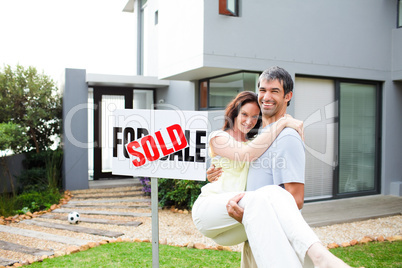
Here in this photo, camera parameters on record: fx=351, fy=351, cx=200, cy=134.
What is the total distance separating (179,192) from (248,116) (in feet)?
15.1

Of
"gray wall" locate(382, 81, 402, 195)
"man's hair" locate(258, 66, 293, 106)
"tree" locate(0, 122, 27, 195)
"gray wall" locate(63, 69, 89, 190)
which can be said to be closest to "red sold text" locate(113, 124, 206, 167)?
"man's hair" locate(258, 66, 293, 106)

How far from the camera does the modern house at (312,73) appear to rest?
6.14m

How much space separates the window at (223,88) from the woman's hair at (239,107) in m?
3.97

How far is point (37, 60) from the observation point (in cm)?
922

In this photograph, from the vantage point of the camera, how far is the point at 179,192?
21.9 ft

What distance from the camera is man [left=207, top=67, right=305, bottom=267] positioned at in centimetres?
183

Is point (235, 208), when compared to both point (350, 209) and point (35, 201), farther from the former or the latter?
point (35, 201)

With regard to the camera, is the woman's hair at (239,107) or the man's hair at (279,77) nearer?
the man's hair at (279,77)

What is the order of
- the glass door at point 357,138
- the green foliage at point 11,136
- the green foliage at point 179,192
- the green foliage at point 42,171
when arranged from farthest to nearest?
1. the green foliage at point 42,171
2. the green foliage at point 11,136
3. the glass door at point 357,138
4. the green foliage at point 179,192

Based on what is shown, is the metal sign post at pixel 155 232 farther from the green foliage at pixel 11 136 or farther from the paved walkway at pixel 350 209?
the green foliage at pixel 11 136

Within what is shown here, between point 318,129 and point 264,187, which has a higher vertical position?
point 318,129

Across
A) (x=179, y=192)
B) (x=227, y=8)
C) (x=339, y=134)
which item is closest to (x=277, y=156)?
(x=227, y=8)

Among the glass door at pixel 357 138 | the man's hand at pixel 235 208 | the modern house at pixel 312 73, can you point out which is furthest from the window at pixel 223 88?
the man's hand at pixel 235 208

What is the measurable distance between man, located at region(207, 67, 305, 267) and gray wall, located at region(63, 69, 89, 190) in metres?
7.12
